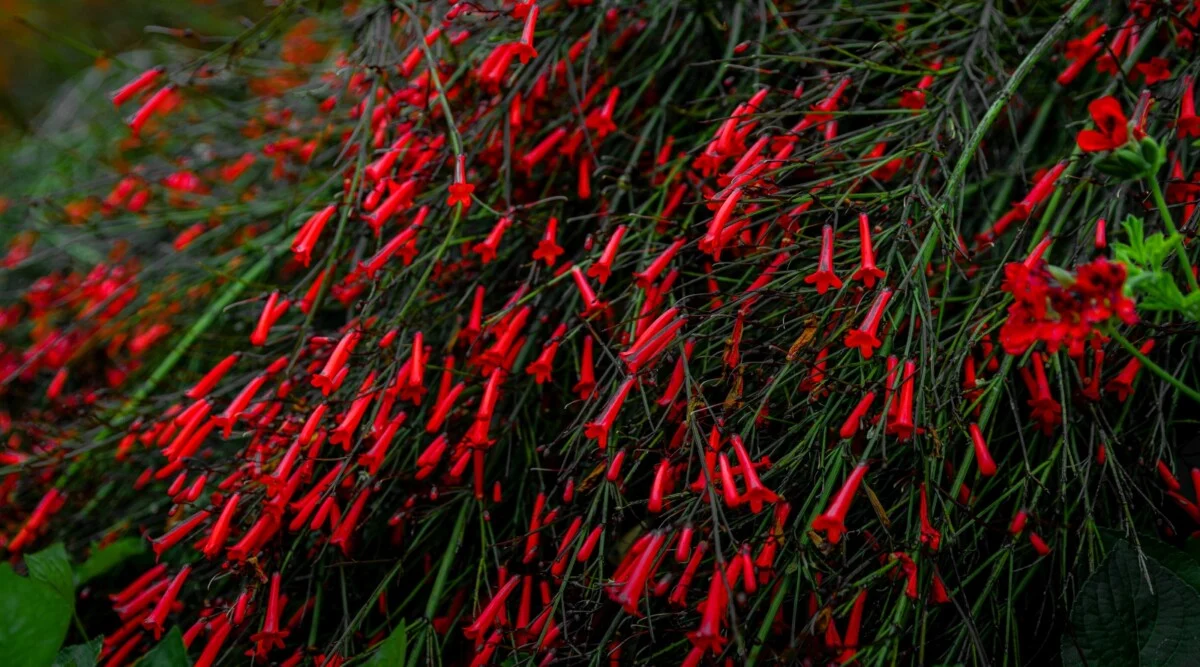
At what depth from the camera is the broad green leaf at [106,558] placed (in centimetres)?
144

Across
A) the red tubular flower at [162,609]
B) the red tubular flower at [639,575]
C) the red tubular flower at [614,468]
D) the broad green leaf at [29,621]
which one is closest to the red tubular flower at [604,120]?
the red tubular flower at [614,468]

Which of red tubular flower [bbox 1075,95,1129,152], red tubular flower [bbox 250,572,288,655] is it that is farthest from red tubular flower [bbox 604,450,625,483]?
red tubular flower [bbox 1075,95,1129,152]

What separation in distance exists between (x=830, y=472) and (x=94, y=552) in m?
1.20

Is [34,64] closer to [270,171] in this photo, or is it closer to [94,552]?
[270,171]

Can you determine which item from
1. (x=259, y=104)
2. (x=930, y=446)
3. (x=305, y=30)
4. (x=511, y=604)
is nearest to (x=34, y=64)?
(x=305, y=30)

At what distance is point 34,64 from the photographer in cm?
463

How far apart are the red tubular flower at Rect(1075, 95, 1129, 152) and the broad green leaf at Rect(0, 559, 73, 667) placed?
131 centimetres

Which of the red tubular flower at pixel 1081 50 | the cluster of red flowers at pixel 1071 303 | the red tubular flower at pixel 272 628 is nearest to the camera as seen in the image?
the cluster of red flowers at pixel 1071 303

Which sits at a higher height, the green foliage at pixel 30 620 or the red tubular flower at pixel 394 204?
the red tubular flower at pixel 394 204

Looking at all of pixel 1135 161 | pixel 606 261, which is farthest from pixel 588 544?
pixel 1135 161

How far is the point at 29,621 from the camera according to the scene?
1119 mm

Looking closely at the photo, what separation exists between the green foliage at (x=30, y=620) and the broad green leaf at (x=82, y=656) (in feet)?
0.26

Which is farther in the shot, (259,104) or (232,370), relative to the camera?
(259,104)

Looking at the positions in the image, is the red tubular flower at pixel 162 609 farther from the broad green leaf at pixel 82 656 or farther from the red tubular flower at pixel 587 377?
the red tubular flower at pixel 587 377
